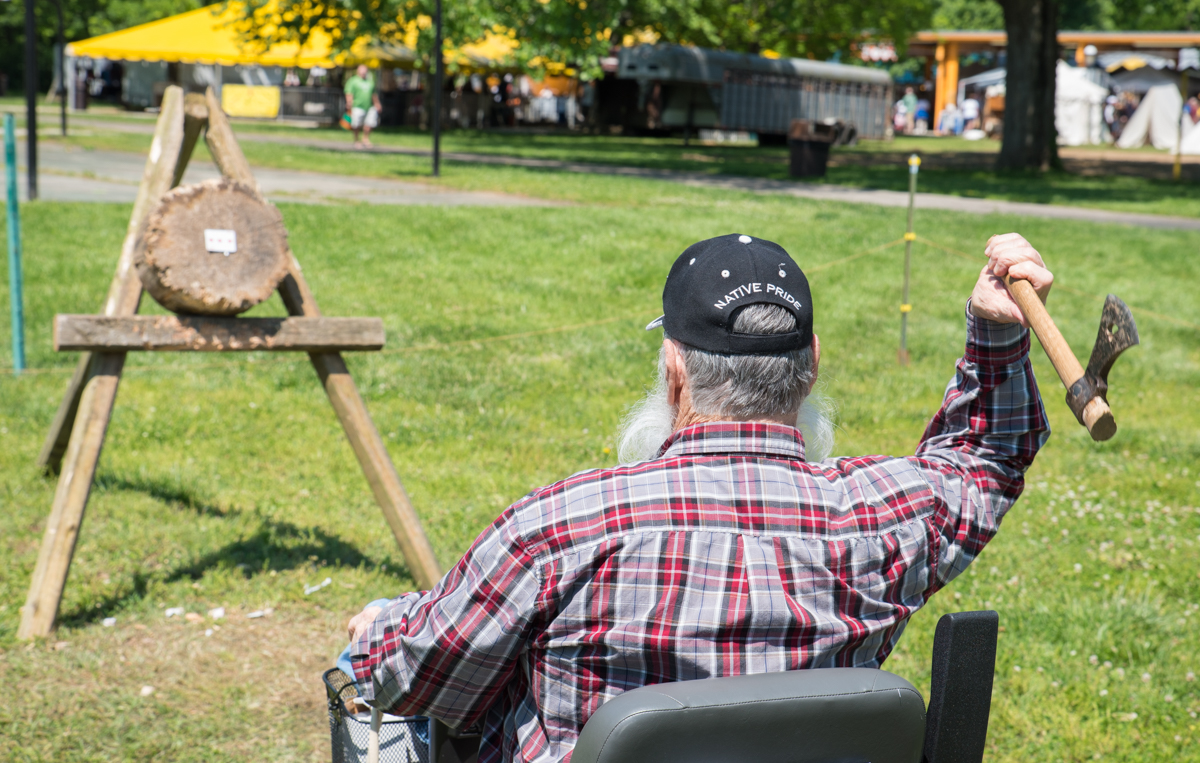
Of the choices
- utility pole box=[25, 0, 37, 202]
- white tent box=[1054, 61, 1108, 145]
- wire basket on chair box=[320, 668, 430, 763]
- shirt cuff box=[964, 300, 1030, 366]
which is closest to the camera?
shirt cuff box=[964, 300, 1030, 366]

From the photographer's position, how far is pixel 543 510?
65.8 inches

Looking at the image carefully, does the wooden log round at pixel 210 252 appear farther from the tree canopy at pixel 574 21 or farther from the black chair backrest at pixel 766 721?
the tree canopy at pixel 574 21

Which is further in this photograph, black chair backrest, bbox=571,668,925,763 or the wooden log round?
the wooden log round

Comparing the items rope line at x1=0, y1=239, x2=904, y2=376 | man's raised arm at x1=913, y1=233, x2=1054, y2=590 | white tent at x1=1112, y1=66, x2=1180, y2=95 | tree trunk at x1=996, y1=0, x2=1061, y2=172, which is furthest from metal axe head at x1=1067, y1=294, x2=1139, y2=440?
white tent at x1=1112, y1=66, x2=1180, y2=95

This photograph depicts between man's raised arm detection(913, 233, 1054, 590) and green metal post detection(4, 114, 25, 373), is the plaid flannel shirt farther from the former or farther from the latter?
green metal post detection(4, 114, 25, 373)

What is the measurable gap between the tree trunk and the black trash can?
14.6 feet

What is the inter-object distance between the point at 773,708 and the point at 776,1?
36319 mm

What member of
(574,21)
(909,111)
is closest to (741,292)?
(574,21)

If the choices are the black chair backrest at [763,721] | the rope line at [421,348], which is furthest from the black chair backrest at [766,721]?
the rope line at [421,348]

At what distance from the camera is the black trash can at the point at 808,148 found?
64.9 feet

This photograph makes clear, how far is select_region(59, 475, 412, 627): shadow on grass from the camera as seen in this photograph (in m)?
4.18

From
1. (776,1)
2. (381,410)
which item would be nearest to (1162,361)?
(381,410)

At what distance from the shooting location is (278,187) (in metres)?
14.5

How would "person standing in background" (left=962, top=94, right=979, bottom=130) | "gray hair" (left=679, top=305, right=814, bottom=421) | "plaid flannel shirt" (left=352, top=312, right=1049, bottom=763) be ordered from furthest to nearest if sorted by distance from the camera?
"person standing in background" (left=962, top=94, right=979, bottom=130) → "gray hair" (left=679, top=305, right=814, bottom=421) → "plaid flannel shirt" (left=352, top=312, right=1049, bottom=763)
